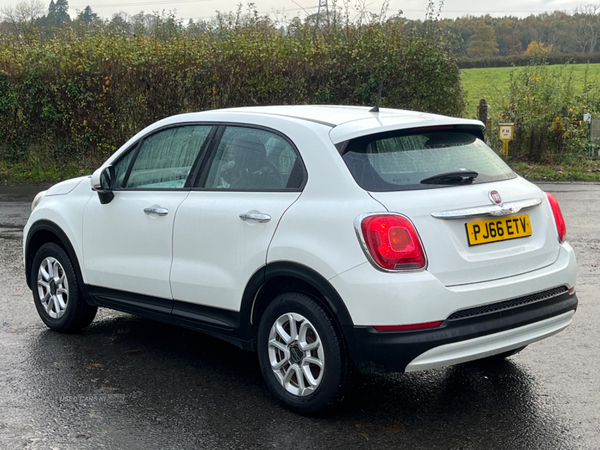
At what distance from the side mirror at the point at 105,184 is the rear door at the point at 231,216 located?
2.74 feet

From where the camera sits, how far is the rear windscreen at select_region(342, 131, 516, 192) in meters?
3.94

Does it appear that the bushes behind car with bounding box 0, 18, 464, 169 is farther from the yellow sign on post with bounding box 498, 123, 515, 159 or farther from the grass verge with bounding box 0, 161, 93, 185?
the yellow sign on post with bounding box 498, 123, 515, 159

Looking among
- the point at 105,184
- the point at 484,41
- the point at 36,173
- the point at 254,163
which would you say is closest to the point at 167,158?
the point at 105,184

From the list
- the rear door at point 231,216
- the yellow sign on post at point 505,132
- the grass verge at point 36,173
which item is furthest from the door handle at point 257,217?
the yellow sign on post at point 505,132

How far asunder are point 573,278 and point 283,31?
1579 centimetres

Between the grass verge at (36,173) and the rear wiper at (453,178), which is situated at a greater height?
the rear wiper at (453,178)

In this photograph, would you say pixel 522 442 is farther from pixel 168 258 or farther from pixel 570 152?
pixel 570 152

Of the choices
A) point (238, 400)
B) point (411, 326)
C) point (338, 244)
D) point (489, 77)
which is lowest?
point (489, 77)

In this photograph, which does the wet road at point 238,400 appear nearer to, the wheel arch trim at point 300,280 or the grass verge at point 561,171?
the wheel arch trim at point 300,280

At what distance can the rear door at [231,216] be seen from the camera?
4.23 meters

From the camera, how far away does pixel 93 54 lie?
17.8m

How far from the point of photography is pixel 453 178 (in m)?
4.02

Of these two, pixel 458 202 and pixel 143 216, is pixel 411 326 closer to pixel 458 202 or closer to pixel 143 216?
pixel 458 202

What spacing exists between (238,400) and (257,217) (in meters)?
1.11
